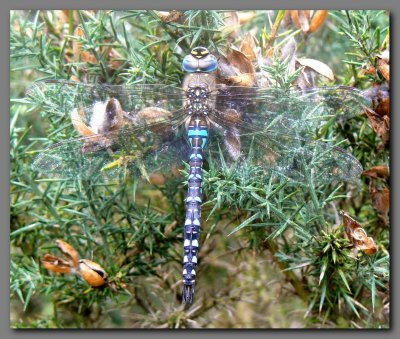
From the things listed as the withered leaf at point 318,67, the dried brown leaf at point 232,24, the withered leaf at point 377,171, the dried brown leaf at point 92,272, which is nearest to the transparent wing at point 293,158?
the withered leaf at point 377,171

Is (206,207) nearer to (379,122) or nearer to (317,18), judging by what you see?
(379,122)

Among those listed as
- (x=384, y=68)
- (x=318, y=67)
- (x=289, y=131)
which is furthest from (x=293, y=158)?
(x=384, y=68)

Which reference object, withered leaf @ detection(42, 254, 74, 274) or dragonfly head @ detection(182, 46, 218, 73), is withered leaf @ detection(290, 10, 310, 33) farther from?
withered leaf @ detection(42, 254, 74, 274)

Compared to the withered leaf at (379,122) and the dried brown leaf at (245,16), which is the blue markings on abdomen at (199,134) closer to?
the dried brown leaf at (245,16)

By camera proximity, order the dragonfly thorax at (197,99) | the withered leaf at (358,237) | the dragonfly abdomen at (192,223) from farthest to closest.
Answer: the dragonfly thorax at (197,99), the dragonfly abdomen at (192,223), the withered leaf at (358,237)

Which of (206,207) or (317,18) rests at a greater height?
(317,18)

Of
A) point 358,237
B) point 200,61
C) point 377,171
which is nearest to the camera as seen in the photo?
point 358,237
